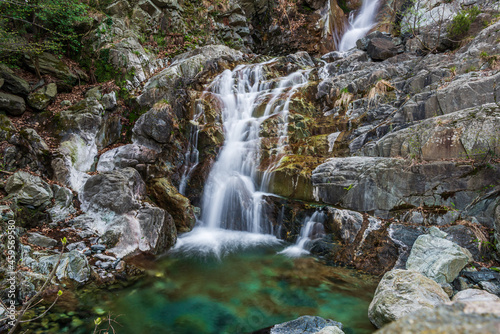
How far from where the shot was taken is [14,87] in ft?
30.5

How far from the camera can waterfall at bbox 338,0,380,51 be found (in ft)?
57.5

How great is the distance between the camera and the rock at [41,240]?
17.9 ft

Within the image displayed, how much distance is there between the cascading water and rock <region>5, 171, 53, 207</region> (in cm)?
367

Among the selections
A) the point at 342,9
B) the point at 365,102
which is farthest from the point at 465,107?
the point at 342,9

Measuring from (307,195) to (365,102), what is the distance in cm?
491

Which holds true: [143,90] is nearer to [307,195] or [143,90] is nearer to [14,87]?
[14,87]

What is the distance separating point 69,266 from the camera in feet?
15.9

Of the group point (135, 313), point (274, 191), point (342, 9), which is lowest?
point (135, 313)

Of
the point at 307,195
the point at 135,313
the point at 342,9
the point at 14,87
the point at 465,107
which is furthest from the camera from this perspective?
the point at 342,9

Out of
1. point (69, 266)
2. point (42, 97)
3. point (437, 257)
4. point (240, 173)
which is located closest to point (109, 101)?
point (42, 97)

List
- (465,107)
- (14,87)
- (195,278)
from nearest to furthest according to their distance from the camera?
1. (195,278)
2. (465,107)
3. (14,87)

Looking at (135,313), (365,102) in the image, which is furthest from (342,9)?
(135,313)

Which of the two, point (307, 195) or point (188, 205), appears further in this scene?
point (188, 205)

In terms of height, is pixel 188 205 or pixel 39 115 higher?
pixel 39 115
